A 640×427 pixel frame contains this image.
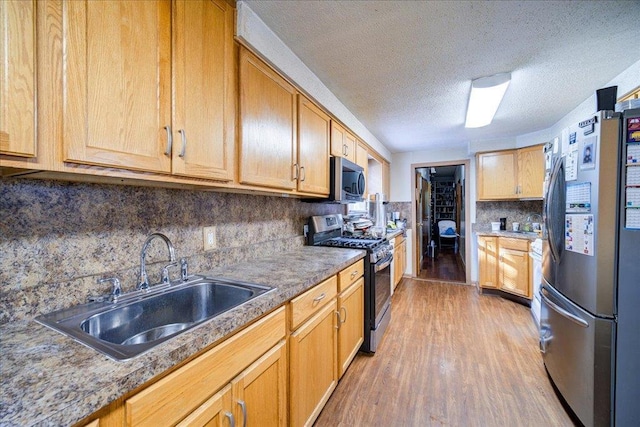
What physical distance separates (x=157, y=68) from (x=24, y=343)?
3.06 ft

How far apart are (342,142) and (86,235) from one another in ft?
6.83

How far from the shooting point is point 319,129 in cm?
214

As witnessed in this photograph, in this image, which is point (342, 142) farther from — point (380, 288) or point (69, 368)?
point (69, 368)

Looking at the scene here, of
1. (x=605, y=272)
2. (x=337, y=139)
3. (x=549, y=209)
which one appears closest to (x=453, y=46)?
(x=337, y=139)

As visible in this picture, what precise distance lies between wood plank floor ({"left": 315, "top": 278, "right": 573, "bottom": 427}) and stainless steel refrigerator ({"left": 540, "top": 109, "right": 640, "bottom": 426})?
0.31 m

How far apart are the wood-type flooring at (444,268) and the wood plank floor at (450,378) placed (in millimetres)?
1682

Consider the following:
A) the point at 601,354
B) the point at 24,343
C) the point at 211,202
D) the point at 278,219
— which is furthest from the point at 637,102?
the point at 24,343

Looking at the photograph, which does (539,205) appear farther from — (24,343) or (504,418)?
(24,343)

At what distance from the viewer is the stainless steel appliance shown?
2232mm

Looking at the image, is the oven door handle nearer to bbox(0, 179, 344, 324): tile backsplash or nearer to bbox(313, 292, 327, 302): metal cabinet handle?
bbox(313, 292, 327, 302): metal cabinet handle

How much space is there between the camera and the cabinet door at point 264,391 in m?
0.92

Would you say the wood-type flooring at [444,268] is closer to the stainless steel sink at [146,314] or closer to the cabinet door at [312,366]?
the cabinet door at [312,366]

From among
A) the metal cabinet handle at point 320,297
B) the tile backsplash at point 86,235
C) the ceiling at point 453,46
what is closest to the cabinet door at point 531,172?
the ceiling at point 453,46

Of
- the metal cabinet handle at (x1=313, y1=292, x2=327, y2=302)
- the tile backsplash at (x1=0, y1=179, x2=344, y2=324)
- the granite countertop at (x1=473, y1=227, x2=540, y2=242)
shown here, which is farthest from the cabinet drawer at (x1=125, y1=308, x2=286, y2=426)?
the granite countertop at (x1=473, y1=227, x2=540, y2=242)
